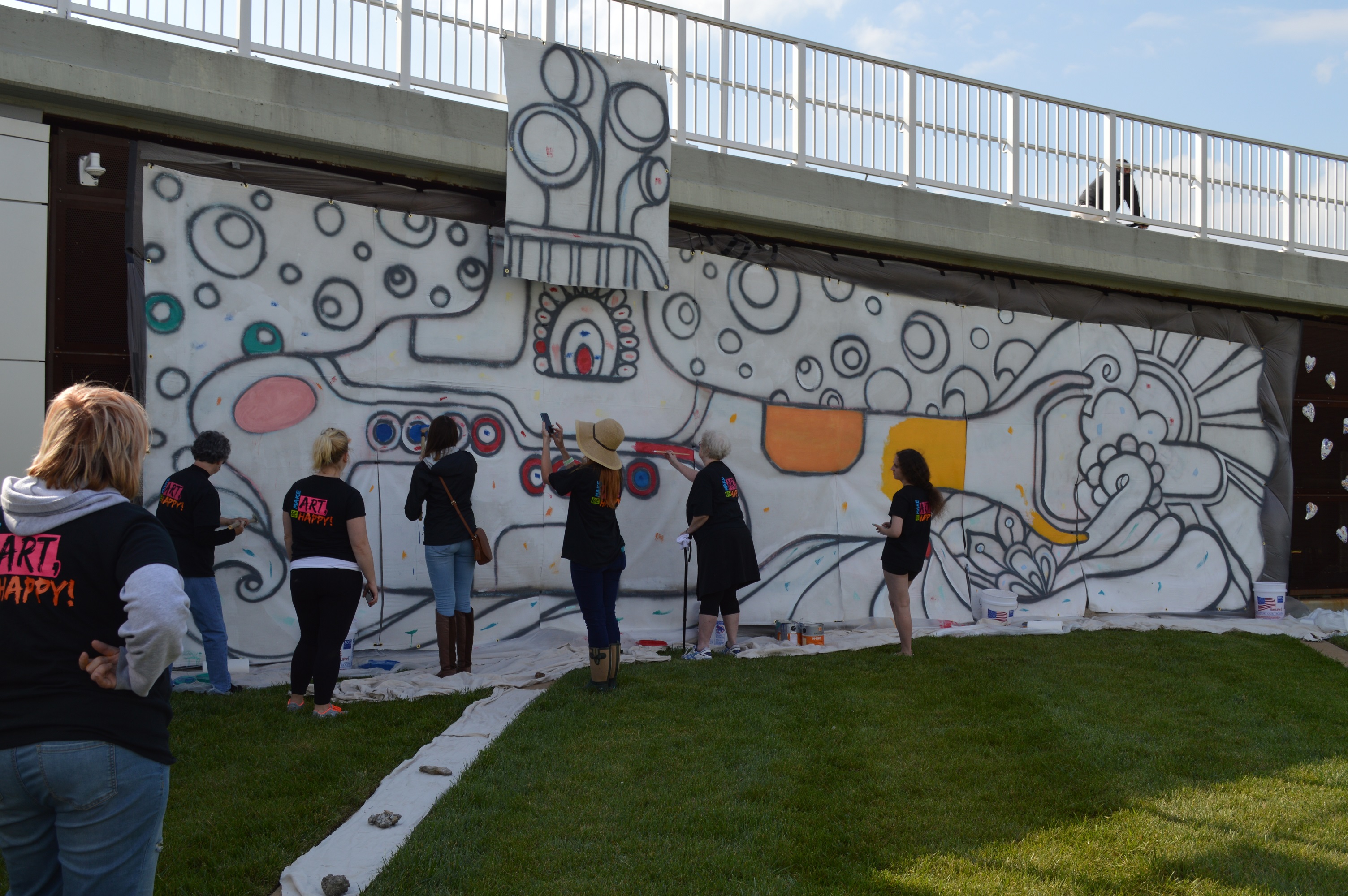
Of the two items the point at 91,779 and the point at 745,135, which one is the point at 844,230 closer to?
the point at 745,135

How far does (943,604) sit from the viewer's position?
878 centimetres

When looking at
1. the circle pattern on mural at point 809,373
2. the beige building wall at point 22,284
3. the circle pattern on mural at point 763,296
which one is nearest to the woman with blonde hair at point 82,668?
the beige building wall at point 22,284

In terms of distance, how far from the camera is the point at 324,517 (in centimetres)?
496

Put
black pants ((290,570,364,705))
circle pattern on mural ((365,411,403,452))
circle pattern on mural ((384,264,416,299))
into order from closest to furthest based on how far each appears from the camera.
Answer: black pants ((290,570,364,705)) < circle pattern on mural ((365,411,403,452)) < circle pattern on mural ((384,264,416,299))

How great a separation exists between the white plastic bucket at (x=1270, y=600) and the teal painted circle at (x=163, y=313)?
418 inches

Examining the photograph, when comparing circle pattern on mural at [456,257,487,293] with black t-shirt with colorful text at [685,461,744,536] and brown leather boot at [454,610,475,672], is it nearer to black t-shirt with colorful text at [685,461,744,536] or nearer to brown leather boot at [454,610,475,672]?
black t-shirt with colorful text at [685,461,744,536]

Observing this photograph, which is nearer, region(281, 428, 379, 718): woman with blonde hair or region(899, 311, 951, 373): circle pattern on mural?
region(281, 428, 379, 718): woman with blonde hair

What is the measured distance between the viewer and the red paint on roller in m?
7.66

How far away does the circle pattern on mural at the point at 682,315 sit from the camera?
25.6ft

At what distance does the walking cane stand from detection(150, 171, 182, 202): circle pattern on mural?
14.0 ft

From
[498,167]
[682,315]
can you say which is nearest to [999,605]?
[682,315]

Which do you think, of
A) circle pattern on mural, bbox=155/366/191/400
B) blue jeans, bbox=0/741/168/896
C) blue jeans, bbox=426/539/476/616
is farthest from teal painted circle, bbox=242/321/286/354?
blue jeans, bbox=0/741/168/896

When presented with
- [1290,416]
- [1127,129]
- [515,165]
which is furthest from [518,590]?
[1290,416]

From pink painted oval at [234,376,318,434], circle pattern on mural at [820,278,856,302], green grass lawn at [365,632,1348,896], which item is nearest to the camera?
green grass lawn at [365,632,1348,896]
